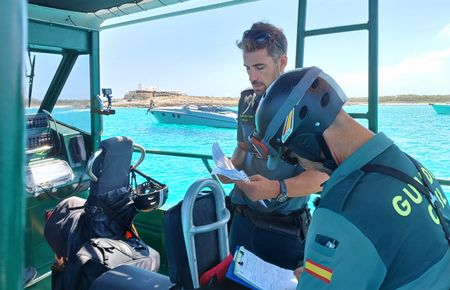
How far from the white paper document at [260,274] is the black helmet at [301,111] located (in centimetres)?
58

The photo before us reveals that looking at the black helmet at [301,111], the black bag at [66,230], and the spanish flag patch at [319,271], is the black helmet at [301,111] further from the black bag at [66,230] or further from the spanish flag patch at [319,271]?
the black bag at [66,230]

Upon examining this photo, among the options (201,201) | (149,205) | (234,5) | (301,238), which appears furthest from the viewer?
(149,205)

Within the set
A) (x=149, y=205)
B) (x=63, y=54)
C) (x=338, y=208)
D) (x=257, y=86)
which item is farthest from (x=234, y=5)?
(x=338, y=208)

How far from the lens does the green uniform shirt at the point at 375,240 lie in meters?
0.90

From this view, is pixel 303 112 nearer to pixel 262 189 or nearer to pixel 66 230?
pixel 262 189

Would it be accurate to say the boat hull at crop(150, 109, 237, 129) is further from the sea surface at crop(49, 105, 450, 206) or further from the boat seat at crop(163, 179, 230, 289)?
the boat seat at crop(163, 179, 230, 289)

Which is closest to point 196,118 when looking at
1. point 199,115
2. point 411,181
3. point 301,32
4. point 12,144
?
point 199,115

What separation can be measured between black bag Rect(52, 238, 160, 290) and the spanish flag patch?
4.42 ft

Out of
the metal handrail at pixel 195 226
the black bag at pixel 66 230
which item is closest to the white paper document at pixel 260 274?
the metal handrail at pixel 195 226

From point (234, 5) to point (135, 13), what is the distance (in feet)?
4.43

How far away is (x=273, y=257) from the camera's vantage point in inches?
78.1

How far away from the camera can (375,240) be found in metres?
0.89

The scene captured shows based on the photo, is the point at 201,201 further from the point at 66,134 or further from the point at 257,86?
the point at 66,134

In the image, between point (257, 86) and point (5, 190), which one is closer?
point (5, 190)
